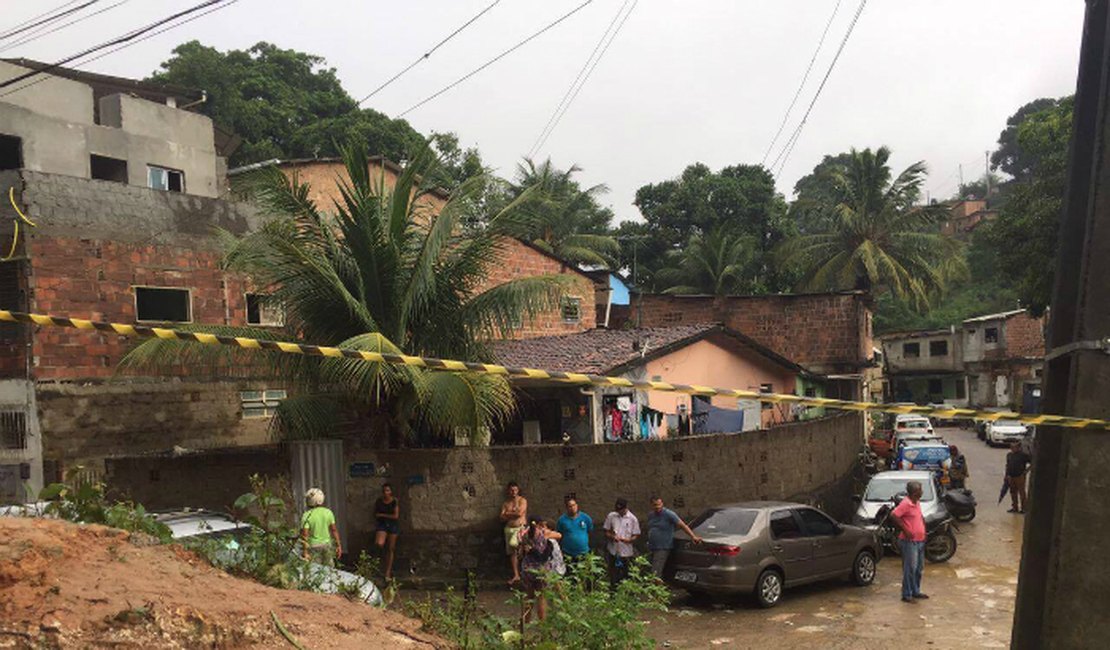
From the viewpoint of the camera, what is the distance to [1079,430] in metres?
4.07

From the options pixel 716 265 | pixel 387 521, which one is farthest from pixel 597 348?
pixel 716 265

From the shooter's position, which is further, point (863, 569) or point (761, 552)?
point (863, 569)

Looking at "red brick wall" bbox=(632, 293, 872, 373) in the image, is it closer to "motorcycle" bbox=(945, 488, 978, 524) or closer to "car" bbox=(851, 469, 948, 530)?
"motorcycle" bbox=(945, 488, 978, 524)

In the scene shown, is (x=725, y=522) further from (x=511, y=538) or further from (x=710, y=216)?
(x=710, y=216)

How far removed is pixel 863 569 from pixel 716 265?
28.3 m

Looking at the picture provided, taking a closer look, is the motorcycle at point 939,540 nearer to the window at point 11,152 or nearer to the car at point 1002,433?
the window at point 11,152

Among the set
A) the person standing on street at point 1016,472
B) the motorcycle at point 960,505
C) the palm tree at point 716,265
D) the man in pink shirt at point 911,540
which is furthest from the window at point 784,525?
the palm tree at point 716,265

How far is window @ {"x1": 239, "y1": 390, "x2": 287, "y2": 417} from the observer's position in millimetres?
19766

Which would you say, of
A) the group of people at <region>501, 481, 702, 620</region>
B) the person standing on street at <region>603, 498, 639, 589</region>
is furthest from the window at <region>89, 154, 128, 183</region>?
the person standing on street at <region>603, 498, 639, 589</region>

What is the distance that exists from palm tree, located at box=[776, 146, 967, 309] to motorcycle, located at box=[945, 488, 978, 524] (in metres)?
19.3

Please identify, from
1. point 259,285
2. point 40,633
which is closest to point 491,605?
point 259,285

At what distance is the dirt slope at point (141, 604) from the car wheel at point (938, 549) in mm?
12806

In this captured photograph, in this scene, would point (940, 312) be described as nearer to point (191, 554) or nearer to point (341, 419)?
point (341, 419)

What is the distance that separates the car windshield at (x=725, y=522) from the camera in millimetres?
12211
